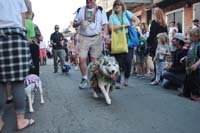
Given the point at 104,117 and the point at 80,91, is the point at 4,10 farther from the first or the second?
the point at 80,91

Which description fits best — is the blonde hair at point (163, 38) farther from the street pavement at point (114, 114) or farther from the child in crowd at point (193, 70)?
the street pavement at point (114, 114)

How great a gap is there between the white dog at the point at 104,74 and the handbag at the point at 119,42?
1.49 meters

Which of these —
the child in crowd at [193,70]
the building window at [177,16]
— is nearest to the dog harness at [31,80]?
the child in crowd at [193,70]

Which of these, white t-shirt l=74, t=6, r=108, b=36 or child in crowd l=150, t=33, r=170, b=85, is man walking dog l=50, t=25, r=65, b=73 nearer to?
child in crowd l=150, t=33, r=170, b=85

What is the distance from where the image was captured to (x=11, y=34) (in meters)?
4.46

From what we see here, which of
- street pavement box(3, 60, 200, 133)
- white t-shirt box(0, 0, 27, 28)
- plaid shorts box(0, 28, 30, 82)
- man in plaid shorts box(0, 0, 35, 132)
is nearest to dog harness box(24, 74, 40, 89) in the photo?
street pavement box(3, 60, 200, 133)

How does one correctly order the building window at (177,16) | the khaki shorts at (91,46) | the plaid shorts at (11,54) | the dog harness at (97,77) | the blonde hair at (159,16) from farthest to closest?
1. the building window at (177,16)
2. the blonde hair at (159,16)
3. the khaki shorts at (91,46)
4. the dog harness at (97,77)
5. the plaid shorts at (11,54)

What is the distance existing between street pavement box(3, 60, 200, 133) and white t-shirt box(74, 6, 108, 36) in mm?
1324

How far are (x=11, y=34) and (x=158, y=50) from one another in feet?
18.4

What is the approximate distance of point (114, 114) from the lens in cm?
557

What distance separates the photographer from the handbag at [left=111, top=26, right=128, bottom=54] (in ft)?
26.2

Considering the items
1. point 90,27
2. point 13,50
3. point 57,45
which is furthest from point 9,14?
point 57,45

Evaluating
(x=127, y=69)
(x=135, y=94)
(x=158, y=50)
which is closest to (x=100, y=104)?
(x=135, y=94)

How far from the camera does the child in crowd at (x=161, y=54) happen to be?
364 inches
